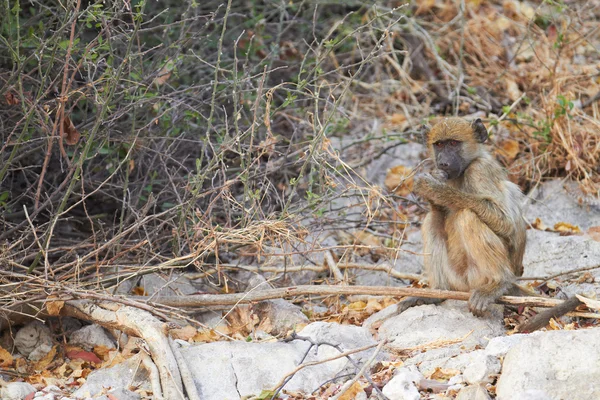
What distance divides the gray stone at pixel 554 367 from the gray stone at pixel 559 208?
13.1ft

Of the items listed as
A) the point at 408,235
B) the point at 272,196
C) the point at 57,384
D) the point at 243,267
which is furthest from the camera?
the point at 408,235

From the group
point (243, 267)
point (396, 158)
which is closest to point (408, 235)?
point (396, 158)

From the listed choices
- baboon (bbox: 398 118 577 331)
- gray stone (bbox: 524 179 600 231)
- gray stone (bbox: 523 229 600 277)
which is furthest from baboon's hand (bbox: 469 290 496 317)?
gray stone (bbox: 524 179 600 231)

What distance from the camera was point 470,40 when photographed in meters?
11.1

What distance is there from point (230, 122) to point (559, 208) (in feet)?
12.0

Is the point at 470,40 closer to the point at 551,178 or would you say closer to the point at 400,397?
→ the point at 551,178

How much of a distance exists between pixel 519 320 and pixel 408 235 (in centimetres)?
246

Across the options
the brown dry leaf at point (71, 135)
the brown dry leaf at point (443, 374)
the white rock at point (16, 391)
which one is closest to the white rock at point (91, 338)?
the white rock at point (16, 391)

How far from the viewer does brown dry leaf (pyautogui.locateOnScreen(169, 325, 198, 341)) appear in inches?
256

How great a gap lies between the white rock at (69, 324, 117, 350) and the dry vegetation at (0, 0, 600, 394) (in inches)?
14.8

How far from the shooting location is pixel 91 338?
6.66 metres

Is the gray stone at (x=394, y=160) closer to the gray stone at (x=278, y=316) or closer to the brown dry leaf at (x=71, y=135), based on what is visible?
the gray stone at (x=278, y=316)

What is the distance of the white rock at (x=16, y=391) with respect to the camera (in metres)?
5.59

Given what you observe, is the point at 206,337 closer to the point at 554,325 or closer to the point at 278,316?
the point at 278,316
